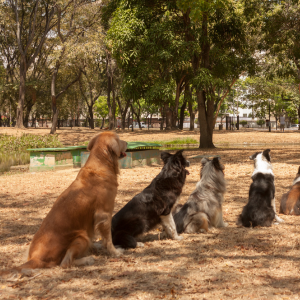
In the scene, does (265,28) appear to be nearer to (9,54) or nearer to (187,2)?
(187,2)

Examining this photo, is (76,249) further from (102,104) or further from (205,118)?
(102,104)

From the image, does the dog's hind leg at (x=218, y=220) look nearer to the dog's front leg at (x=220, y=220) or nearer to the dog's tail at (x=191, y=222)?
the dog's front leg at (x=220, y=220)

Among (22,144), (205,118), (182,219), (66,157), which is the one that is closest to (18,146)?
(22,144)

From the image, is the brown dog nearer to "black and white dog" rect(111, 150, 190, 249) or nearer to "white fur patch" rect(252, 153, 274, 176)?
"black and white dog" rect(111, 150, 190, 249)

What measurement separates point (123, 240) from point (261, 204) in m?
2.38

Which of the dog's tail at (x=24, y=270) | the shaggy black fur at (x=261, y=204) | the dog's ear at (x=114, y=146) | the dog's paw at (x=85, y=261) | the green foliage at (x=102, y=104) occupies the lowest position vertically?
the dog's paw at (x=85, y=261)

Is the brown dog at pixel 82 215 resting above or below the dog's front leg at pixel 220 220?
above

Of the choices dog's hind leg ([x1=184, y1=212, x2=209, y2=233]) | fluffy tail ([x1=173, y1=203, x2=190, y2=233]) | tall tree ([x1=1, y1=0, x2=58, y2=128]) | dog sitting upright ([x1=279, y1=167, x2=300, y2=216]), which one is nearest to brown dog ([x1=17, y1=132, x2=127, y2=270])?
fluffy tail ([x1=173, y1=203, x2=190, y2=233])

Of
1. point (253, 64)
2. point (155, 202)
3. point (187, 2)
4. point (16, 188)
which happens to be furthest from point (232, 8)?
point (155, 202)

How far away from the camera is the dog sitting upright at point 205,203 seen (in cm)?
588

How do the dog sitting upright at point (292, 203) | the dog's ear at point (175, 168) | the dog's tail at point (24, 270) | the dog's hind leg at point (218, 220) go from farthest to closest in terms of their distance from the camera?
the dog sitting upright at point (292, 203) < the dog's hind leg at point (218, 220) < the dog's ear at point (175, 168) < the dog's tail at point (24, 270)

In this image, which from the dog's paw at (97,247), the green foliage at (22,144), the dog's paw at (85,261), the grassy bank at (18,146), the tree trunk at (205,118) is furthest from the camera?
the green foliage at (22,144)

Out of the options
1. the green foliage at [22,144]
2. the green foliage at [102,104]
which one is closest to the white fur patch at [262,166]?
the green foliage at [22,144]

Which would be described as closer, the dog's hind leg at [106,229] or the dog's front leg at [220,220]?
the dog's hind leg at [106,229]
